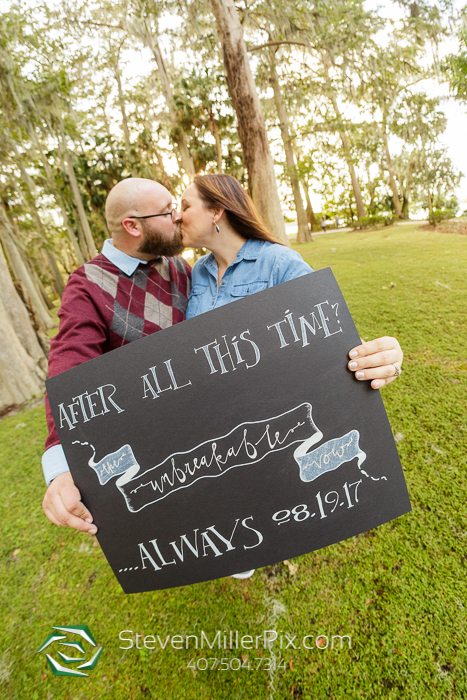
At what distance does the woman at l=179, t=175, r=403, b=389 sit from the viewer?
144cm

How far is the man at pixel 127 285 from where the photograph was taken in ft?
4.58

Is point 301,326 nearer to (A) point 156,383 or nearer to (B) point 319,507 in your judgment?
(A) point 156,383

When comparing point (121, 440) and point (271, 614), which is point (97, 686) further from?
point (121, 440)

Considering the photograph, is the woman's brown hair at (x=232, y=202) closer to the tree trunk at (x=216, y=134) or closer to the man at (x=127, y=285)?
the man at (x=127, y=285)

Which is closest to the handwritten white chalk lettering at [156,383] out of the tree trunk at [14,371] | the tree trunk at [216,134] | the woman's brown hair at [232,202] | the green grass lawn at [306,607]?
the woman's brown hair at [232,202]

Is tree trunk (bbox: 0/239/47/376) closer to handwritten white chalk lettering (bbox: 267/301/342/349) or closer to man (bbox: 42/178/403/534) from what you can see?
man (bbox: 42/178/403/534)

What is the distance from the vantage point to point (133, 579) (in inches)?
42.9

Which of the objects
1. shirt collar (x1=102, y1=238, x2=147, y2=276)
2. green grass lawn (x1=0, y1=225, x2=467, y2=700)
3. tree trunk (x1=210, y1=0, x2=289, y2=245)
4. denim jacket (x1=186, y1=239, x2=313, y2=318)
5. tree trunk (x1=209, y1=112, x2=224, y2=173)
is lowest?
green grass lawn (x1=0, y1=225, x2=467, y2=700)

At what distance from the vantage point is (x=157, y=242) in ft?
5.30

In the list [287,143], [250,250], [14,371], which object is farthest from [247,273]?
[287,143]

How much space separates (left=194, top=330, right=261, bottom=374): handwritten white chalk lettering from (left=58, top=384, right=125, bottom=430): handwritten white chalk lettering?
0.30 m

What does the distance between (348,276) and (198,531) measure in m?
6.97

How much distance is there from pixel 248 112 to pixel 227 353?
5.34 m

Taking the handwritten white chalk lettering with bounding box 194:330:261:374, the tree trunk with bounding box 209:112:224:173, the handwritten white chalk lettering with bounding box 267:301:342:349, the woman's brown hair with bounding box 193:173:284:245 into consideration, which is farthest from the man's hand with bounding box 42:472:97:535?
the tree trunk with bounding box 209:112:224:173
